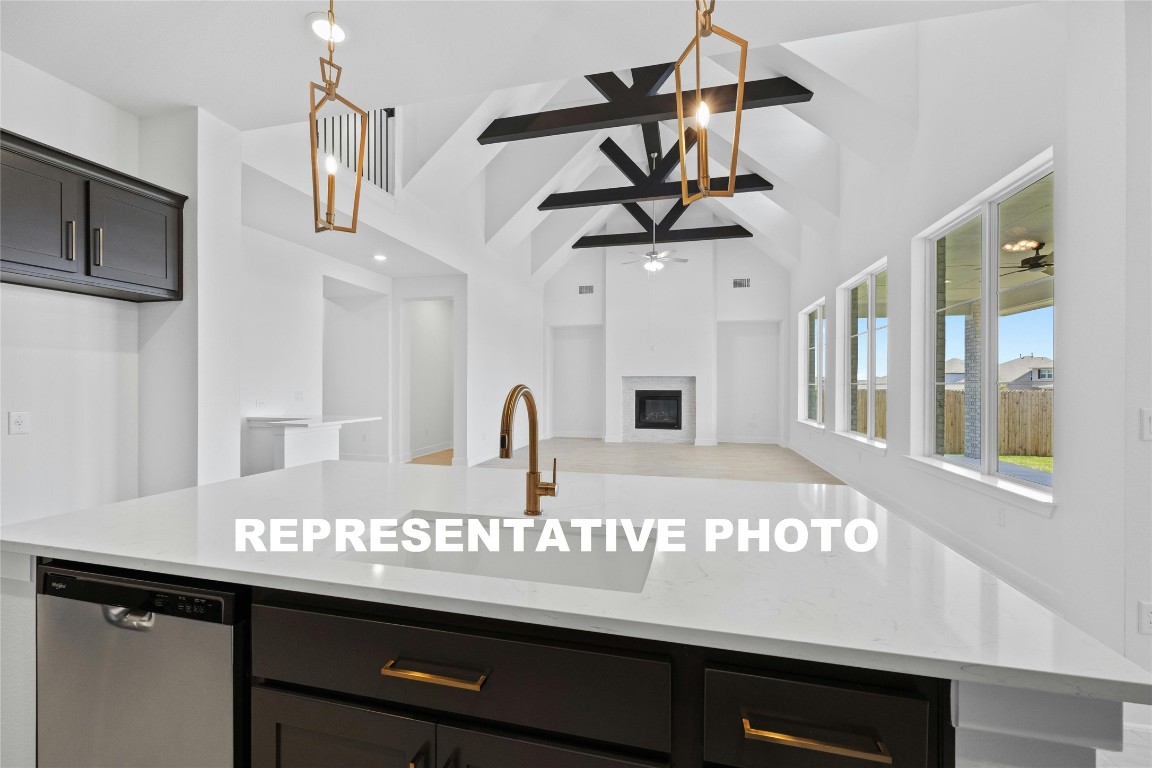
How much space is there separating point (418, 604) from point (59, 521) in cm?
102

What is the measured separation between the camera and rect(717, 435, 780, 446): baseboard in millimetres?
9609

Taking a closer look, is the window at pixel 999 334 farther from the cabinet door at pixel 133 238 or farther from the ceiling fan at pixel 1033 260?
the cabinet door at pixel 133 238

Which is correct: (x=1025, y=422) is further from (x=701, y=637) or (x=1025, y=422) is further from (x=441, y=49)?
(x=441, y=49)

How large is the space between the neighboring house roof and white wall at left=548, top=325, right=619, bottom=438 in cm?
759

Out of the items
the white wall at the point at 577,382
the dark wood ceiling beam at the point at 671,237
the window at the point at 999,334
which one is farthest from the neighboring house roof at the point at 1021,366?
the white wall at the point at 577,382

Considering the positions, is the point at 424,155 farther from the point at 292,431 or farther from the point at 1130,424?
the point at 1130,424

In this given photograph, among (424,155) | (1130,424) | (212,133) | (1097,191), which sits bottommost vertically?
(1130,424)

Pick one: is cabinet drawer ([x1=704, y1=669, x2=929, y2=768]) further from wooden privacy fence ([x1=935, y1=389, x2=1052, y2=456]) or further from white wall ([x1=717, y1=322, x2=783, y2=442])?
Answer: white wall ([x1=717, y1=322, x2=783, y2=442])

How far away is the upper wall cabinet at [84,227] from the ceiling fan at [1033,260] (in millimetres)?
4672

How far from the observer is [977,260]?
3.37 meters

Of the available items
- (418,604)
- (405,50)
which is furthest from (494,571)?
(405,50)

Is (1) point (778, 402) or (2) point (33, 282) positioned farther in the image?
(1) point (778, 402)

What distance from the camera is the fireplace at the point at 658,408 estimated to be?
9742 mm

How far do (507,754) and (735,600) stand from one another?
1.38 feet
